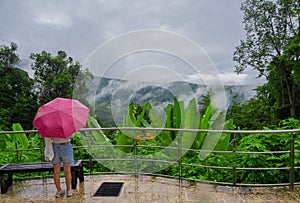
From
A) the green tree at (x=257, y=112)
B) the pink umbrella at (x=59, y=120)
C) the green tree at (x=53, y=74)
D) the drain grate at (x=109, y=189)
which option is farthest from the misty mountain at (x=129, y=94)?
the green tree at (x=257, y=112)

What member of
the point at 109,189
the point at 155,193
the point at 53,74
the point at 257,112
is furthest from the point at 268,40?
the point at 109,189

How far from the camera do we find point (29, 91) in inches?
677

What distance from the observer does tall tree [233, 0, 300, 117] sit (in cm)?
1777

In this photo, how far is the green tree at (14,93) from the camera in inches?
621

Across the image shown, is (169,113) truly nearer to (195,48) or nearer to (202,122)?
(202,122)

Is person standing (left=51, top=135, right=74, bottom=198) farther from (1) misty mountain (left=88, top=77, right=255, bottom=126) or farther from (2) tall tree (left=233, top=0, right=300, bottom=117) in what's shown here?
(2) tall tree (left=233, top=0, right=300, bottom=117)

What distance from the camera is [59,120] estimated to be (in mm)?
2750

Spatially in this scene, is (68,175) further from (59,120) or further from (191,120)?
(191,120)

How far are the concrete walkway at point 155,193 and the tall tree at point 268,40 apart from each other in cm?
1618

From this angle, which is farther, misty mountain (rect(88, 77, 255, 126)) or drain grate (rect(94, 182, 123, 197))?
misty mountain (rect(88, 77, 255, 126))

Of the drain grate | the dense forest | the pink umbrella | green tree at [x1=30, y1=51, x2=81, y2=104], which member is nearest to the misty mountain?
the pink umbrella

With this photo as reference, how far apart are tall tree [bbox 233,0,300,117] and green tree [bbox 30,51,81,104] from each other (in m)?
11.9

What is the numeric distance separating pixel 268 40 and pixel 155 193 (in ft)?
61.7

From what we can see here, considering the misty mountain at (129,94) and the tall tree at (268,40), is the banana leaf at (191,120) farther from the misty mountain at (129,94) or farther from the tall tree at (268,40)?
the tall tree at (268,40)
